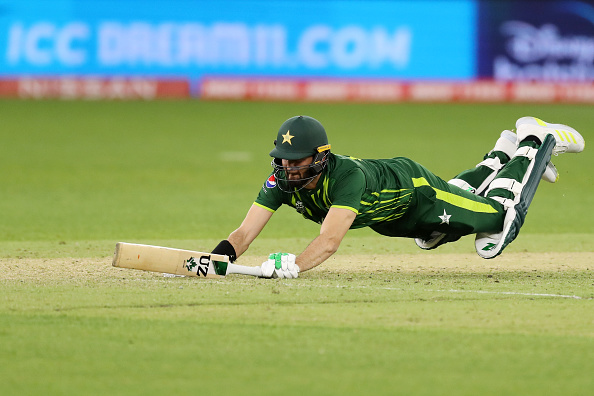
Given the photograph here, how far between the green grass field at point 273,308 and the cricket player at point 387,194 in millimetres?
283

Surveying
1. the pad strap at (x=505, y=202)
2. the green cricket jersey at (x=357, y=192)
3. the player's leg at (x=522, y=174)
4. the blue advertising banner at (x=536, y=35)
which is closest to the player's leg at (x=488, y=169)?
the player's leg at (x=522, y=174)

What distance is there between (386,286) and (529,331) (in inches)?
54.1

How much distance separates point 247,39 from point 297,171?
2064 centimetres

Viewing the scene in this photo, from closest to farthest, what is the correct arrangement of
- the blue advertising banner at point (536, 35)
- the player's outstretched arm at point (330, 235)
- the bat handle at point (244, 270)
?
the player's outstretched arm at point (330, 235) → the bat handle at point (244, 270) → the blue advertising banner at point (536, 35)

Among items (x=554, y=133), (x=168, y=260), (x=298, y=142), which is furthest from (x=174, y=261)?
(x=554, y=133)

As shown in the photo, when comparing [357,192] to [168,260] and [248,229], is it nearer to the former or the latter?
[248,229]

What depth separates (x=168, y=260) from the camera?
6.33 m

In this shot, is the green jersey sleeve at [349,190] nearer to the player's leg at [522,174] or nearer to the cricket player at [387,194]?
the cricket player at [387,194]

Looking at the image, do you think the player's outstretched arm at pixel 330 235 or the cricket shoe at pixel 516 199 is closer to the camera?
the player's outstretched arm at pixel 330 235

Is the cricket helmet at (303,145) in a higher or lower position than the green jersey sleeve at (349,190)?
higher

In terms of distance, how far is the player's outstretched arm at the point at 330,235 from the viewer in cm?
610

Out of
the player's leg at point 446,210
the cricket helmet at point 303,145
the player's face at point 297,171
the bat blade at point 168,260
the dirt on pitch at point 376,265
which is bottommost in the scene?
the dirt on pitch at point 376,265

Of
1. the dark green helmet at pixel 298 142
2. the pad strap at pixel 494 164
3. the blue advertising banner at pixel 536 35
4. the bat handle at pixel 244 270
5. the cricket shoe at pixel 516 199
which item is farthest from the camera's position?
the blue advertising banner at pixel 536 35

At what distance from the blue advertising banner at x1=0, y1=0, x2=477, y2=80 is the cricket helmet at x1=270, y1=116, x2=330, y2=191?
20.4 m
